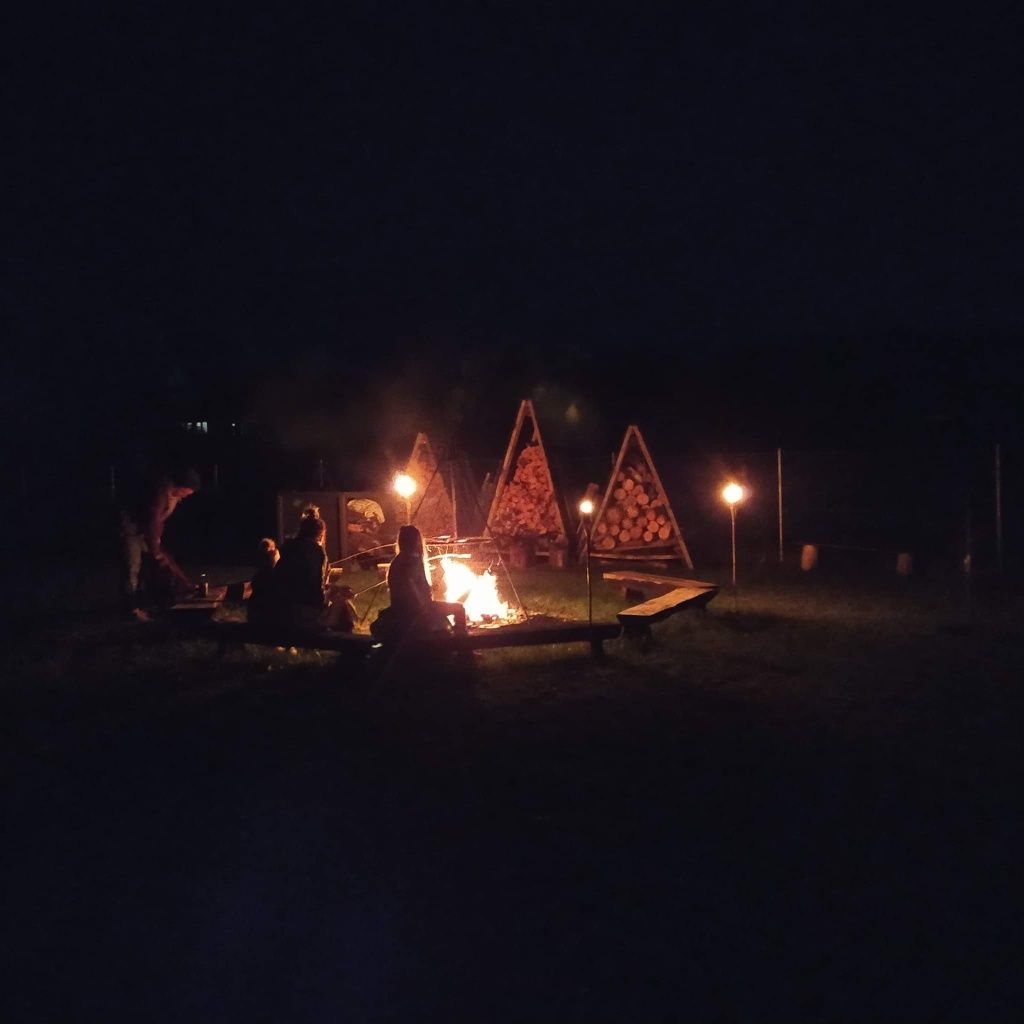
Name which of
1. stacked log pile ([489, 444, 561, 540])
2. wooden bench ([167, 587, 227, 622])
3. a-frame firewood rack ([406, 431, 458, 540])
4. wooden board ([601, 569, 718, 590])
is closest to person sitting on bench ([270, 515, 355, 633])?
wooden bench ([167, 587, 227, 622])

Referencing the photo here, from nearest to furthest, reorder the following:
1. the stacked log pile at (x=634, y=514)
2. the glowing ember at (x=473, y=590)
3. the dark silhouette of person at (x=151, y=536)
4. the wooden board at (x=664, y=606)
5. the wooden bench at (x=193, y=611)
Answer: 1. the wooden board at (x=664, y=606)
2. the wooden bench at (x=193, y=611)
3. the glowing ember at (x=473, y=590)
4. the dark silhouette of person at (x=151, y=536)
5. the stacked log pile at (x=634, y=514)

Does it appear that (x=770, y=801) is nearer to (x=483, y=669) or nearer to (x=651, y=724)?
(x=651, y=724)

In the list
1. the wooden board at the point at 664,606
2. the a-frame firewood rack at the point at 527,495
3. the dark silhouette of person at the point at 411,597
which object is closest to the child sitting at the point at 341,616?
→ the dark silhouette of person at the point at 411,597

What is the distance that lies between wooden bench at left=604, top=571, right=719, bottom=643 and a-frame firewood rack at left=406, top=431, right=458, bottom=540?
689 cm

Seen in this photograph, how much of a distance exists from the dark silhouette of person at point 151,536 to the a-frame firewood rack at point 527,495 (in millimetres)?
6360

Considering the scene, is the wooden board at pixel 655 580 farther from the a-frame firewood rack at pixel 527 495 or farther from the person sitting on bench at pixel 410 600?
the a-frame firewood rack at pixel 527 495

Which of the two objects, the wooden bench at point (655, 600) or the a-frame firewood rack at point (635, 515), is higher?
the a-frame firewood rack at point (635, 515)

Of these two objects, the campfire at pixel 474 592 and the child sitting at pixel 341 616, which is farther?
the campfire at pixel 474 592

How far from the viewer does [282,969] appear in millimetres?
3732

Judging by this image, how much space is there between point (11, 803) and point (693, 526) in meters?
17.1

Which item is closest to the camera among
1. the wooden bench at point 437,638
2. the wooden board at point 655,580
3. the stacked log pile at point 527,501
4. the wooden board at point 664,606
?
the wooden bench at point 437,638

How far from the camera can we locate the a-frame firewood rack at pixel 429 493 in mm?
18938

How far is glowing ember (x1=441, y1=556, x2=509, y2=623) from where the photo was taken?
35.1 feet

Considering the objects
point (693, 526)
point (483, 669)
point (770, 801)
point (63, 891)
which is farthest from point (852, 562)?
point (63, 891)
